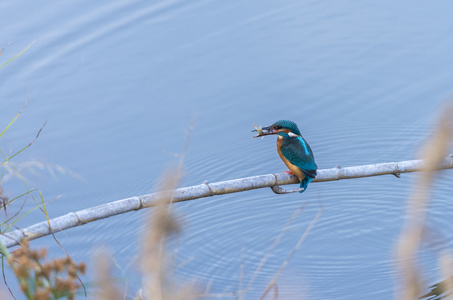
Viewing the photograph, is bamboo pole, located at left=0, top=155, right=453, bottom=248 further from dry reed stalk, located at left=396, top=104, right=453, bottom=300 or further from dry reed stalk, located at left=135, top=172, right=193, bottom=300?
dry reed stalk, located at left=396, top=104, right=453, bottom=300

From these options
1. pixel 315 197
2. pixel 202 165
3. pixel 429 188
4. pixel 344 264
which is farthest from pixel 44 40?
pixel 429 188

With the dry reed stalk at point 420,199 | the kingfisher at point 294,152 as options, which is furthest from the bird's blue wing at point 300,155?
the dry reed stalk at point 420,199

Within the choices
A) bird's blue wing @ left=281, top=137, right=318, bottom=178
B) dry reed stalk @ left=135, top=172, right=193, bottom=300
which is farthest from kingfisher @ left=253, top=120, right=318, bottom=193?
dry reed stalk @ left=135, top=172, right=193, bottom=300

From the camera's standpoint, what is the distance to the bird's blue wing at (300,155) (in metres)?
3.61

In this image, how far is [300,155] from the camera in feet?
12.2

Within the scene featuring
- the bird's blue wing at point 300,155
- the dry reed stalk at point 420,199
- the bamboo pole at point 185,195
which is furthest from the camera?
the bird's blue wing at point 300,155

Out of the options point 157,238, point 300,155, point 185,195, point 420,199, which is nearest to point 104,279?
point 157,238

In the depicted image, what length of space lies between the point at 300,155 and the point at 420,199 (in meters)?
2.75

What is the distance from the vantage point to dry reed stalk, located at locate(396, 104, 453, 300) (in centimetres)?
90

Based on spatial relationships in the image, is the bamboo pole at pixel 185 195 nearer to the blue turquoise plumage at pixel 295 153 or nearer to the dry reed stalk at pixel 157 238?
the blue turquoise plumage at pixel 295 153

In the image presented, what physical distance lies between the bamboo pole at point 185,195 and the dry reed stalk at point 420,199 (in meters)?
1.19

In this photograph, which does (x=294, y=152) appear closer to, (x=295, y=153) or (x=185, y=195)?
(x=295, y=153)

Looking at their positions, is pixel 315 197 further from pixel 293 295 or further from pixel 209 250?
pixel 293 295

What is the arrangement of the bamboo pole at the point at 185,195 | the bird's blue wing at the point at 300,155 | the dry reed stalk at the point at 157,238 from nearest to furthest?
the dry reed stalk at the point at 157,238 < the bamboo pole at the point at 185,195 < the bird's blue wing at the point at 300,155
